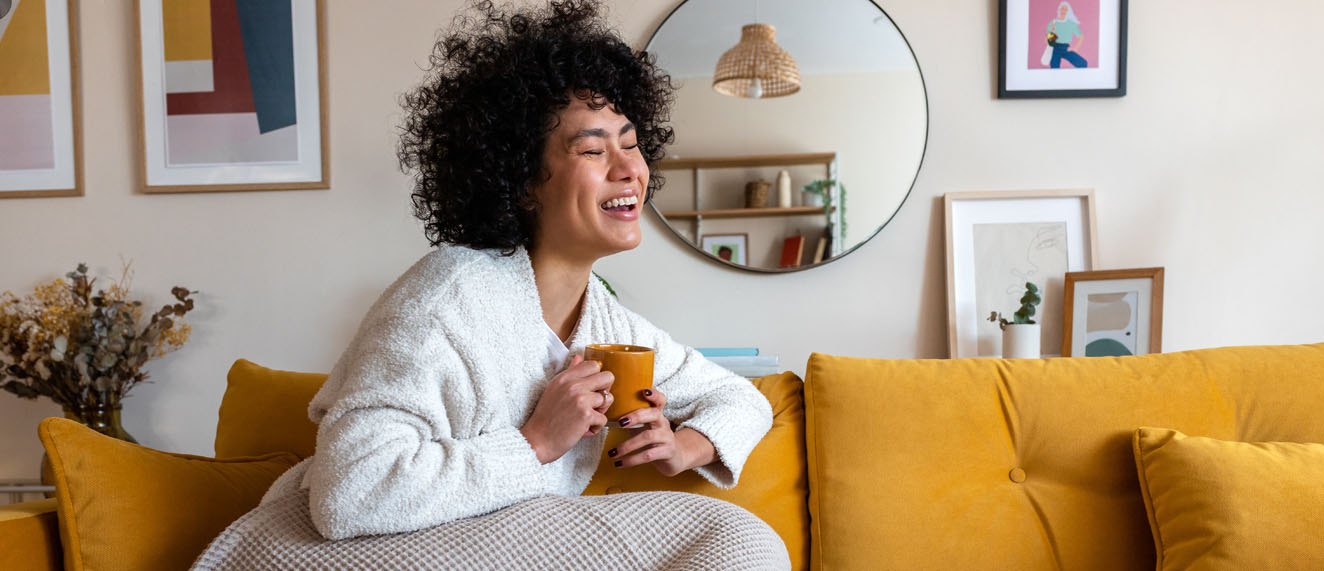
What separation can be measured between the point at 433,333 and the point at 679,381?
1.62ft

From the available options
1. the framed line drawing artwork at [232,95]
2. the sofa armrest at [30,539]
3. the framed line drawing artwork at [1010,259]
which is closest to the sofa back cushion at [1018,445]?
the framed line drawing artwork at [1010,259]

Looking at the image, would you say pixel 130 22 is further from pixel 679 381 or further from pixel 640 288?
pixel 679 381

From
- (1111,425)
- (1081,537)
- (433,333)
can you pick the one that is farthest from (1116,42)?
(433,333)

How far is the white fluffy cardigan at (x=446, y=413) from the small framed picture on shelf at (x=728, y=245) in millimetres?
738

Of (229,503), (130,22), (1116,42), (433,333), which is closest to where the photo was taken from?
(433,333)

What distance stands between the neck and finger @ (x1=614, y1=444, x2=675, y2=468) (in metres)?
0.25

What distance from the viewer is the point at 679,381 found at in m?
Answer: 1.53

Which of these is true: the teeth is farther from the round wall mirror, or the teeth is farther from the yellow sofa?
the round wall mirror

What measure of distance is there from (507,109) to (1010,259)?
4.42 ft

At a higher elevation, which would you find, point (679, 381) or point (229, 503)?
point (679, 381)

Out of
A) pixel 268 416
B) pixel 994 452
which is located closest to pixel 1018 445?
pixel 994 452

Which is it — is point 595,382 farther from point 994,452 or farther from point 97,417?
point 97,417

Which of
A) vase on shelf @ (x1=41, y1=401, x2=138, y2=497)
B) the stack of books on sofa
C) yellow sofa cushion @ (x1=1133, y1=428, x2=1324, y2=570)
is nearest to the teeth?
the stack of books on sofa

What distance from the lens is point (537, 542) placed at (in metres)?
1.10
